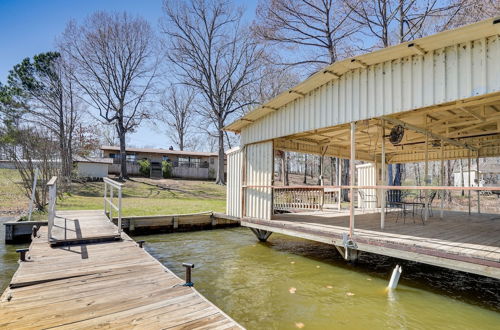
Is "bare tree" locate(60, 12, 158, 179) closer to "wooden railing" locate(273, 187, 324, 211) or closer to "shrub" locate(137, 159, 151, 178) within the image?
"shrub" locate(137, 159, 151, 178)

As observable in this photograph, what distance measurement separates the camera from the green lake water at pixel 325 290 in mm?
3975

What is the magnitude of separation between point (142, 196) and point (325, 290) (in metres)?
16.0

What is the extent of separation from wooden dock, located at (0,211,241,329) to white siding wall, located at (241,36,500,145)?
4575 mm

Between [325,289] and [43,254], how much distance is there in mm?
5054

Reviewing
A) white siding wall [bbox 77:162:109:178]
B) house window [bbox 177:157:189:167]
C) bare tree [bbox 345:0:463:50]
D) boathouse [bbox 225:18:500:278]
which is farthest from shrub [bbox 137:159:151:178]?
bare tree [bbox 345:0:463:50]

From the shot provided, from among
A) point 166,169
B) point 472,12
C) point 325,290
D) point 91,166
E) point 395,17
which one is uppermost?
point 395,17

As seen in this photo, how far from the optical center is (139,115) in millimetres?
26047

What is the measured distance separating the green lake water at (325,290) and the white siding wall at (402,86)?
3.24 metres

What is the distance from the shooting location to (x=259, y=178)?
854cm

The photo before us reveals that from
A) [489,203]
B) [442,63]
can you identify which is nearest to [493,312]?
[442,63]

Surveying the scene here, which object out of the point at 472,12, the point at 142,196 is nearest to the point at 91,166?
the point at 142,196

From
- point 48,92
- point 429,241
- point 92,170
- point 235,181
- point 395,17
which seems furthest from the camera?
point 92,170

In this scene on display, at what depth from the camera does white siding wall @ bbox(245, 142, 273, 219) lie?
8.23 meters

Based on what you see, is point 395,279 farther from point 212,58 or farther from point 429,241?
point 212,58
